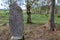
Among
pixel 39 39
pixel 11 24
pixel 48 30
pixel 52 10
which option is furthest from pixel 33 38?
pixel 11 24

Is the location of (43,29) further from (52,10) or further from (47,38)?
(47,38)

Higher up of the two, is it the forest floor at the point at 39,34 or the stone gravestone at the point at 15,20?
the stone gravestone at the point at 15,20

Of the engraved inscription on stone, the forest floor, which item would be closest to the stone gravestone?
the engraved inscription on stone

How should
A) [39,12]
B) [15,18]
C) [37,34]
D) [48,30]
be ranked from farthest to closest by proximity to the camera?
[39,12], [48,30], [37,34], [15,18]

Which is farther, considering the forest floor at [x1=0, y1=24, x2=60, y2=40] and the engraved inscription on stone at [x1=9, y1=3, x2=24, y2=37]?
the forest floor at [x1=0, y1=24, x2=60, y2=40]

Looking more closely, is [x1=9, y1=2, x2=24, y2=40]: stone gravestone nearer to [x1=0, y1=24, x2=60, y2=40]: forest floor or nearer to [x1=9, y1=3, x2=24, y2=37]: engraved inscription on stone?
[x1=9, y1=3, x2=24, y2=37]: engraved inscription on stone

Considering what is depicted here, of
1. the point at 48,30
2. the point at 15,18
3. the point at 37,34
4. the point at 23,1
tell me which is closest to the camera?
the point at 15,18

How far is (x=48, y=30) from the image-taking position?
1240 centimetres

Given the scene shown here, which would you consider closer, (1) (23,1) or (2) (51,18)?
(2) (51,18)

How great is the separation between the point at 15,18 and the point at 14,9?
1.05ft

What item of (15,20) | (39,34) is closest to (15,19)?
(15,20)

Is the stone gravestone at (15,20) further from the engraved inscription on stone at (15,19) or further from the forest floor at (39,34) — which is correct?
the forest floor at (39,34)

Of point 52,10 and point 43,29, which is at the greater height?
point 52,10

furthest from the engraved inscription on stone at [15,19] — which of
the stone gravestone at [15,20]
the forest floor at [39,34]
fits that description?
the forest floor at [39,34]
